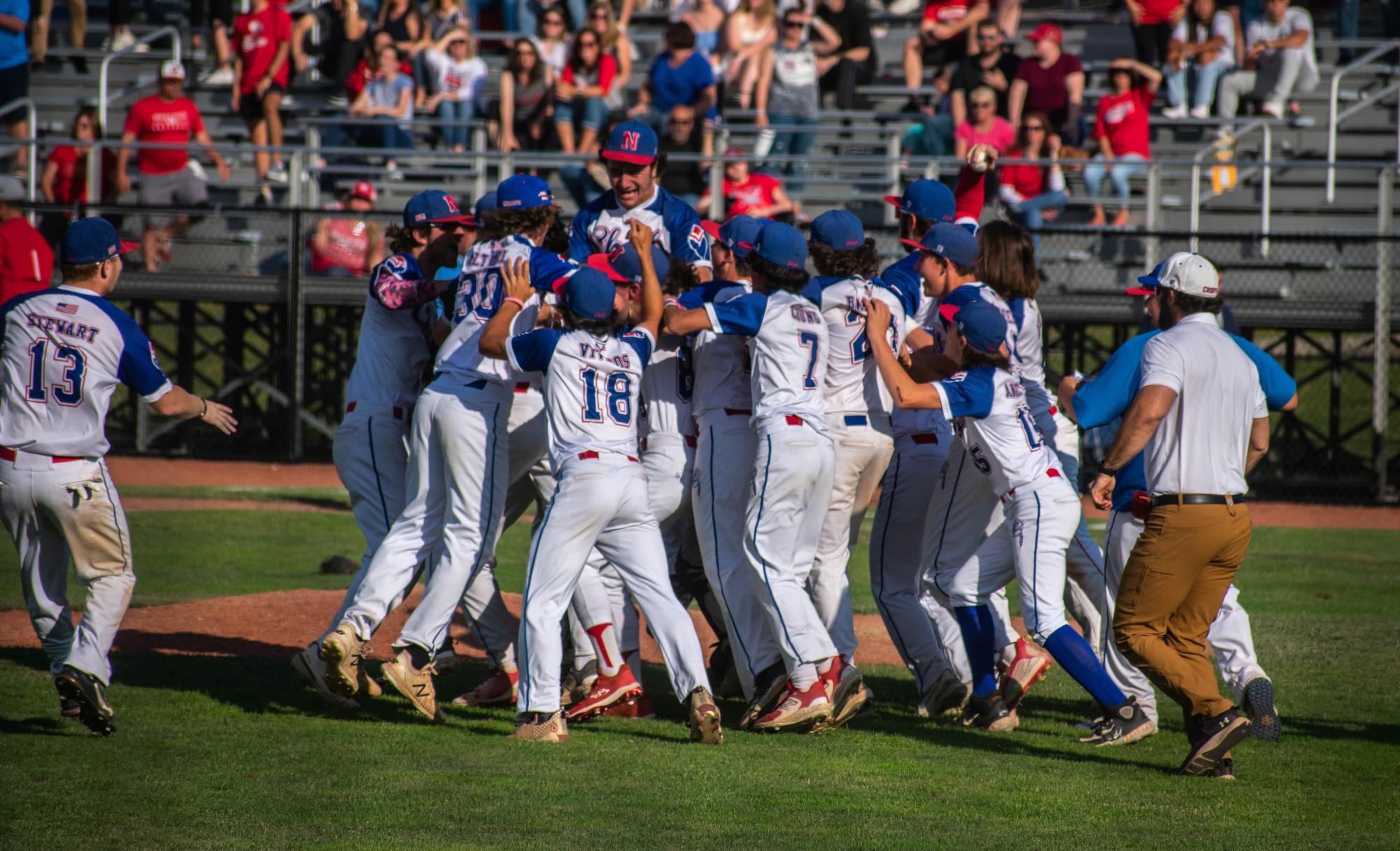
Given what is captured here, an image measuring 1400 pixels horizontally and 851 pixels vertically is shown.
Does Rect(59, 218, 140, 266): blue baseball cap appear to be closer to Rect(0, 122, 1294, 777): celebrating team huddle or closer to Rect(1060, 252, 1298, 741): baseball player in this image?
Rect(0, 122, 1294, 777): celebrating team huddle

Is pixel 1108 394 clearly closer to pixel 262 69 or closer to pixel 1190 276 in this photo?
pixel 1190 276

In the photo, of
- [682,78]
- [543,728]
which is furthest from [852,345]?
[682,78]

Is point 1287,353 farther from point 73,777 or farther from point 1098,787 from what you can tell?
point 73,777

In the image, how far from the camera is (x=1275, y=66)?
55.0ft

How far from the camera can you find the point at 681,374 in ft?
23.3

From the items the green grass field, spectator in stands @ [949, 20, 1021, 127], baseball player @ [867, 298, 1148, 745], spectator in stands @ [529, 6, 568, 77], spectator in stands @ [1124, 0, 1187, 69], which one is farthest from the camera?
spectator in stands @ [529, 6, 568, 77]

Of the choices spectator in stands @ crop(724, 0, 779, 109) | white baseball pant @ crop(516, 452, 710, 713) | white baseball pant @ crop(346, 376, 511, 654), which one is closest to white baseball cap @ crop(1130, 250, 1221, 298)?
white baseball pant @ crop(516, 452, 710, 713)

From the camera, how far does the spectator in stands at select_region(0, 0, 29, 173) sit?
694 inches

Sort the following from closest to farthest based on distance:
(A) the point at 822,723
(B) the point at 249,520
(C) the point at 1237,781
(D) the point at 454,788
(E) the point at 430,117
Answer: (D) the point at 454,788 < (C) the point at 1237,781 < (A) the point at 822,723 < (B) the point at 249,520 < (E) the point at 430,117

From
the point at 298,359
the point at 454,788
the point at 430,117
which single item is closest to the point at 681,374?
the point at 454,788

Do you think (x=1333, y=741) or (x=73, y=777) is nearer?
(x=73, y=777)

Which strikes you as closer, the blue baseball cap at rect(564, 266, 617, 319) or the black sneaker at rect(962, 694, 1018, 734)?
the blue baseball cap at rect(564, 266, 617, 319)

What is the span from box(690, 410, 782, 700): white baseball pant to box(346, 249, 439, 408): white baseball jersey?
1.50m

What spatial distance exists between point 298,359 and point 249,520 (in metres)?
3.11
